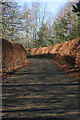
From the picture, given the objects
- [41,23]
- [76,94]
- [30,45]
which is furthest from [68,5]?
[76,94]

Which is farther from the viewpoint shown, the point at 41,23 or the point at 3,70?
the point at 41,23

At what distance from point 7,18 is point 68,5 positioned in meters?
24.2

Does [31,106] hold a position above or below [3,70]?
above

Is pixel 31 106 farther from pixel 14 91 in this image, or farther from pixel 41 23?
pixel 41 23

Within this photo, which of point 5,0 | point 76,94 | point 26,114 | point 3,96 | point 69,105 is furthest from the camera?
point 5,0

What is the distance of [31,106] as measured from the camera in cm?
404

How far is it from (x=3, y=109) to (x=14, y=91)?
5.10 ft

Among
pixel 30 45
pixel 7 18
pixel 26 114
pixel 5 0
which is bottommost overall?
pixel 30 45

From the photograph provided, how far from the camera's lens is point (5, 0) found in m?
11.8

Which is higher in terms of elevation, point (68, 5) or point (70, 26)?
point (68, 5)


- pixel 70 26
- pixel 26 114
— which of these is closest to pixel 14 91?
pixel 26 114

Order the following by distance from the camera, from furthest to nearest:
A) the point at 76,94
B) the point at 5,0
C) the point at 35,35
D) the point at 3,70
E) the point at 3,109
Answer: the point at 35,35 < the point at 5,0 < the point at 3,70 < the point at 76,94 < the point at 3,109

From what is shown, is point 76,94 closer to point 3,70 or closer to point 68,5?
point 3,70

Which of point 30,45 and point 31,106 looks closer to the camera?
point 31,106
